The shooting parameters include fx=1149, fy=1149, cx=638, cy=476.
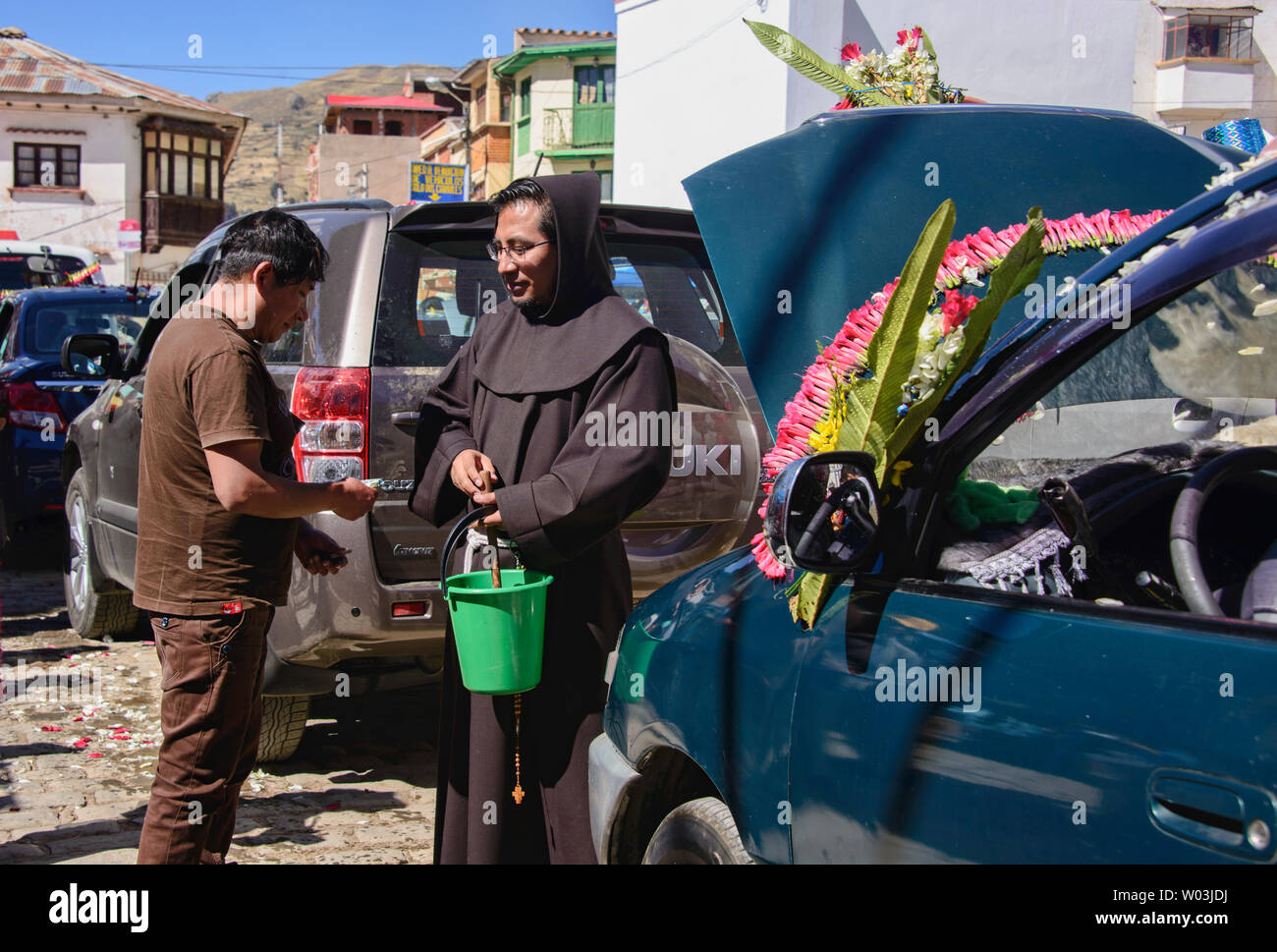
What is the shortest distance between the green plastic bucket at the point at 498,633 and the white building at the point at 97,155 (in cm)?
4309

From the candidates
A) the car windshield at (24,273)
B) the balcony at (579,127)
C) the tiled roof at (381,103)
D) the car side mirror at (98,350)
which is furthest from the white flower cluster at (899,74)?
the tiled roof at (381,103)

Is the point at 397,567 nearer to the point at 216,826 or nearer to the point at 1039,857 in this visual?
the point at 216,826

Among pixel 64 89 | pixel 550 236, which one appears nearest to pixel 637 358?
pixel 550 236

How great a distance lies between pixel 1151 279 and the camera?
176 centimetres

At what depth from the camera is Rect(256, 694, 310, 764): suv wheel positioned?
4.64 meters

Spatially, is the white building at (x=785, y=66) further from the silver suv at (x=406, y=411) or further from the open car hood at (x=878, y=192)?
the open car hood at (x=878, y=192)

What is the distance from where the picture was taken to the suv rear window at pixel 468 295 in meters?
4.12

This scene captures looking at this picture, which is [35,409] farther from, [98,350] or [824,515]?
[824,515]

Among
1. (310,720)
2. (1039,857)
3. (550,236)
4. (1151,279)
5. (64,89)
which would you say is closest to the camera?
(1039,857)

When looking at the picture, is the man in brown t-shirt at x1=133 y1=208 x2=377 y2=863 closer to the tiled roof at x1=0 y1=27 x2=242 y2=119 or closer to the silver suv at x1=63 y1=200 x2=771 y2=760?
the silver suv at x1=63 y1=200 x2=771 y2=760

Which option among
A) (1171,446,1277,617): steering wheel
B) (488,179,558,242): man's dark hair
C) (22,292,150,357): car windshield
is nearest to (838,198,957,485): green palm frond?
(1171,446,1277,617): steering wheel

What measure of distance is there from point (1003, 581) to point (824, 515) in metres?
0.32

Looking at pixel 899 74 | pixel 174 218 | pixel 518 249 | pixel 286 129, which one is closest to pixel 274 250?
pixel 518 249
